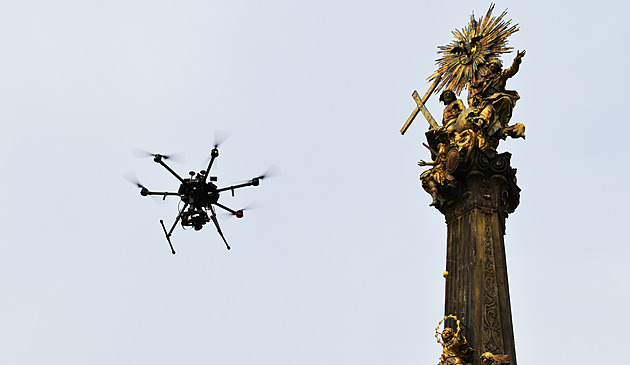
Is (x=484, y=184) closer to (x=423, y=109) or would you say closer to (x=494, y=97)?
(x=494, y=97)

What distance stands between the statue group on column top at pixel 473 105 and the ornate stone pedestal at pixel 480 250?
15.6 inches

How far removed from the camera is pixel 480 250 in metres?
23.8

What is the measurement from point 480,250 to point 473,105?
520 centimetres

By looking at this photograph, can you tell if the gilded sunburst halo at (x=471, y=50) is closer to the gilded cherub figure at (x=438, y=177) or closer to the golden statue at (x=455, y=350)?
the gilded cherub figure at (x=438, y=177)

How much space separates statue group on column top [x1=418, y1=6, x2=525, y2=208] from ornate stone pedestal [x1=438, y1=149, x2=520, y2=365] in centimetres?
40

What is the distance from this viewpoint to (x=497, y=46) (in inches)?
1085

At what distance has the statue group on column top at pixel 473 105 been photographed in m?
25.4

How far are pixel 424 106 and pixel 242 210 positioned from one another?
827 cm

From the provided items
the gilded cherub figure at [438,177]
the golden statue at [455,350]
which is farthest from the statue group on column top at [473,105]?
the golden statue at [455,350]

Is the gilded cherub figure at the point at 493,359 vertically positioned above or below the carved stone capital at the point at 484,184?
below

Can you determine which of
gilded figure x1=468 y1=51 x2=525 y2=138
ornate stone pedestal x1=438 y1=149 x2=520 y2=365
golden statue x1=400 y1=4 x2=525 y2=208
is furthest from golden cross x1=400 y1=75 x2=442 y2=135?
ornate stone pedestal x1=438 y1=149 x2=520 y2=365

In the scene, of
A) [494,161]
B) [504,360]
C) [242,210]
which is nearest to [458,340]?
[504,360]

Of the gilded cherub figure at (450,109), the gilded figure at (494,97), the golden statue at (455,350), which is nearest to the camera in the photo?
the golden statue at (455,350)

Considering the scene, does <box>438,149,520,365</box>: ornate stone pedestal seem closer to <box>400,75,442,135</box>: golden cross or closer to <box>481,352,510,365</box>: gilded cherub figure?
<box>481,352,510,365</box>: gilded cherub figure
